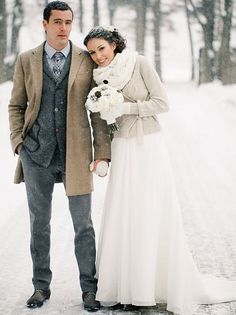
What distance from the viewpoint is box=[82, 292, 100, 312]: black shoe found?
442 cm

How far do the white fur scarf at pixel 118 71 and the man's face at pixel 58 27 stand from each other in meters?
0.35

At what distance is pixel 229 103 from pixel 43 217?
1547 cm

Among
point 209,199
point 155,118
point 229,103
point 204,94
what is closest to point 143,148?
point 155,118

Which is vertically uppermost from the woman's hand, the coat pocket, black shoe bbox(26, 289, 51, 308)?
the coat pocket

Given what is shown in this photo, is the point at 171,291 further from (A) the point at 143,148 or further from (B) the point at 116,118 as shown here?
(B) the point at 116,118

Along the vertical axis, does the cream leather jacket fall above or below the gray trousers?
above

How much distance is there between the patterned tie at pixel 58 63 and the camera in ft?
14.4

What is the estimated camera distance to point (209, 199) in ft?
26.6

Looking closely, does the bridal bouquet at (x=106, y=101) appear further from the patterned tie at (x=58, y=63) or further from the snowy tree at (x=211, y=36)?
the snowy tree at (x=211, y=36)

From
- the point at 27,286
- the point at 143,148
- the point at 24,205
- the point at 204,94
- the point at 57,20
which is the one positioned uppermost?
the point at 204,94

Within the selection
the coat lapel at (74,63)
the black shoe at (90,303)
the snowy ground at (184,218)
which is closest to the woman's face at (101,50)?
the coat lapel at (74,63)

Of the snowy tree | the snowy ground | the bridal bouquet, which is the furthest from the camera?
the snowy tree

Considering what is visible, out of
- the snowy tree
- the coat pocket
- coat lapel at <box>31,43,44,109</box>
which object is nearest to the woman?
coat lapel at <box>31,43,44,109</box>

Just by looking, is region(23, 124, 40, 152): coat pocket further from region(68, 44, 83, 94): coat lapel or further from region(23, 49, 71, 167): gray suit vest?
region(68, 44, 83, 94): coat lapel
